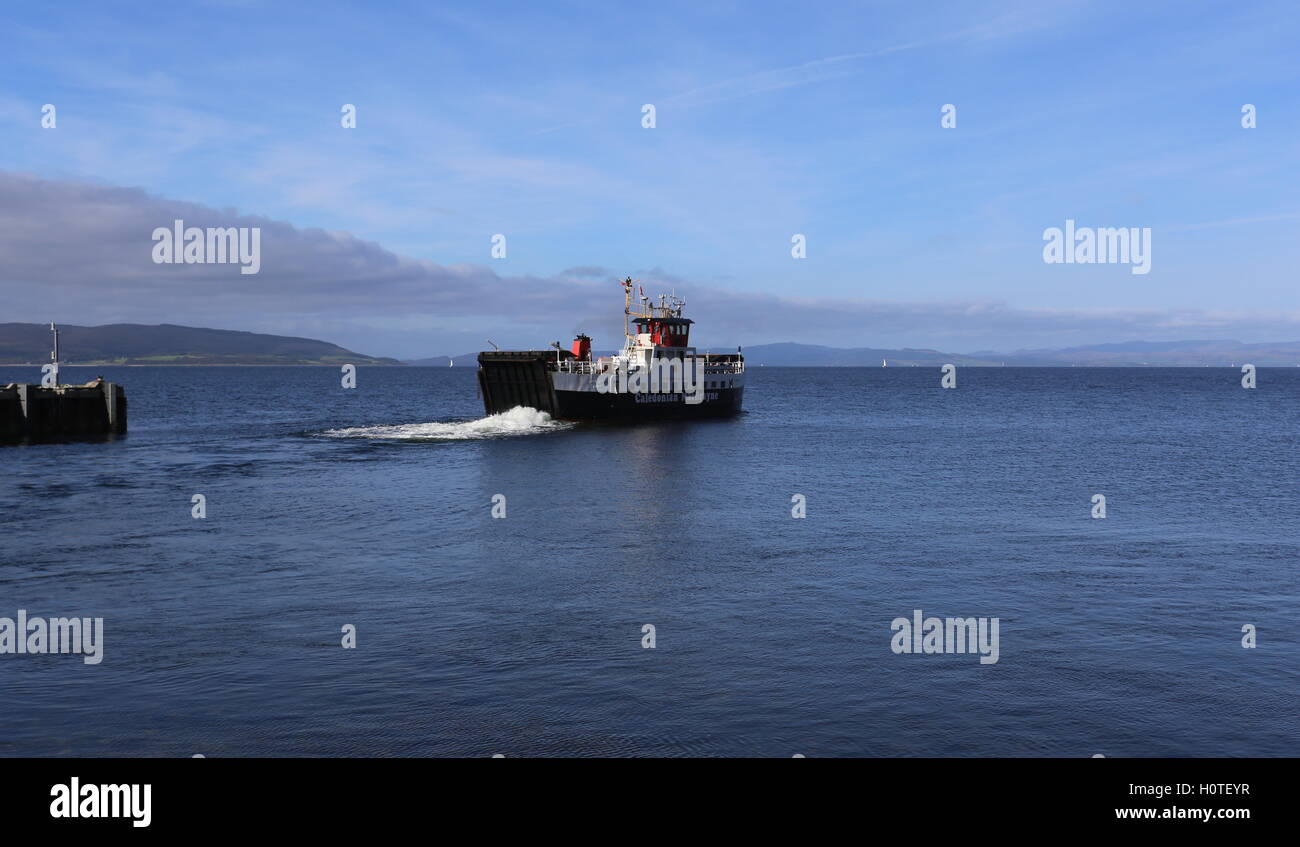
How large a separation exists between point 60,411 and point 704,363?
5216 cm

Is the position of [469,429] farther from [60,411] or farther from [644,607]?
[644,607]

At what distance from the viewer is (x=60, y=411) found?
64.8 m

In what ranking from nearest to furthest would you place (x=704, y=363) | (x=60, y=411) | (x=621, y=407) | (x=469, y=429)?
(x=60, y=411), (x=469, y=429), (x=621, y=407), (x=704, y=363)

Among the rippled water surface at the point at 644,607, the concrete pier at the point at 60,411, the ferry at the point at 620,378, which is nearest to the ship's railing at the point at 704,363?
the ferry at the point at 620,378

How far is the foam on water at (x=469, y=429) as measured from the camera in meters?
72.1

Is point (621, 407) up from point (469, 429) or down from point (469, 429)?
up

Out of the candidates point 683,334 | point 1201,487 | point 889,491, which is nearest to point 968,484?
point 889,491

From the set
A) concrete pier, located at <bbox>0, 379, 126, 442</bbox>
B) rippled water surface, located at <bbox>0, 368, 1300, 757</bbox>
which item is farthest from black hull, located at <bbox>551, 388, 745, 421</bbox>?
concrete pier, located at <bbox>0, 379, 126, 442</bbox>

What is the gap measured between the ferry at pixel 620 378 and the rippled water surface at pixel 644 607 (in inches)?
1182

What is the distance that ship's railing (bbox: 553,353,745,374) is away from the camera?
266 feet

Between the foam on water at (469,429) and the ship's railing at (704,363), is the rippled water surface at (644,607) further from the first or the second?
the ship's railing at (704,363)

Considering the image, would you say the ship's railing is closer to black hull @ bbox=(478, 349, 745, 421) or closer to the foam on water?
black hull @ bbox=(478, 349, 745, 421)

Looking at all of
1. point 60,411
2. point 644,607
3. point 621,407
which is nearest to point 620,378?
point 621,407
